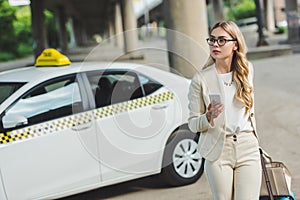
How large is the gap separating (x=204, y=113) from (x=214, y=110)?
0.23 meters

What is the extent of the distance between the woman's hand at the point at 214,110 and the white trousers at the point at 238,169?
9.5 inches

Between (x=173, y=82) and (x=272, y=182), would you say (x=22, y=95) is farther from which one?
(x=272, y=182)

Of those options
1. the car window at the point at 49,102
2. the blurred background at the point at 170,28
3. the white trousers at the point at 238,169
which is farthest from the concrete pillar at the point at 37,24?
the white trousers at the point at 238,169

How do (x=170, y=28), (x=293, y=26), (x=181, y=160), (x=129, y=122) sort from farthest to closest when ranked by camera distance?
(x=293, y=26), (x=170, y=28), (x=181, y=160), (x=129, y=122)

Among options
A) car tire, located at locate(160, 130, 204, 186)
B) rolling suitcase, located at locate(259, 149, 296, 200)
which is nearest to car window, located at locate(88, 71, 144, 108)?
car tire, located at locate(160, 130, 204, 186)

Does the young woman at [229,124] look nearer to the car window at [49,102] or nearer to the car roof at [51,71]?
the car window at [49,102]

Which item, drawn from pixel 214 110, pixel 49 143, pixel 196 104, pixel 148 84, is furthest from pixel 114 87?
pixel 214 110

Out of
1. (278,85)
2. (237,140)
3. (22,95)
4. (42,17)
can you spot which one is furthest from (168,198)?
(42,17)

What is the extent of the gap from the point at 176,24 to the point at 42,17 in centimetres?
1582

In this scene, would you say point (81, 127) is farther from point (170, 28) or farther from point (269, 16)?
point (269, 16)

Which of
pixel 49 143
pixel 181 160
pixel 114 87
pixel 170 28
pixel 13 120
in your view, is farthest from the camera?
pixel 170 28

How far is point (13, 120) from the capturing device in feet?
14.5

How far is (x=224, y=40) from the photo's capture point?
2.95 meters

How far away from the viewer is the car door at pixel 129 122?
4.86 m
